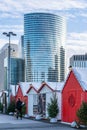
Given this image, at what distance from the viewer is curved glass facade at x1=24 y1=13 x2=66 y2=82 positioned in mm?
108688

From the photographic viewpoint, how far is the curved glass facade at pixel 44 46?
10869 centimetres

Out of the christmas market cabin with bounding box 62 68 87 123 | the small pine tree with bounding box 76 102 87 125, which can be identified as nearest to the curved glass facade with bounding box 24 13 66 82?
the christmas market cabin with bounding box 62 68 87 123

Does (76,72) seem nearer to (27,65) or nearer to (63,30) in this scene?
(27,65)

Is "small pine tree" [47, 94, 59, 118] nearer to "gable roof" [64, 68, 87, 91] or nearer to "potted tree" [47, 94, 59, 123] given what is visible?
"potted tree" [47, 94, 59, 123]

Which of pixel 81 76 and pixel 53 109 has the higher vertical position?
pixel 81 76

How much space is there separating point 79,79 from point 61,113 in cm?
405

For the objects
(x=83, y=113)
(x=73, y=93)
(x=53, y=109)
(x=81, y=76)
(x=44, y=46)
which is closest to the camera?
(x=83, y=113)

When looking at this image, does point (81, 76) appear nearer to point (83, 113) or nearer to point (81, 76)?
point (81, 76)

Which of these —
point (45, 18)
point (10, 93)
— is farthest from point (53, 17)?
point (10, 93)

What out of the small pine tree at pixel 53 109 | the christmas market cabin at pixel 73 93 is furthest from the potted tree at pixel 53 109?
the christmas market cabin at pixel 73 93

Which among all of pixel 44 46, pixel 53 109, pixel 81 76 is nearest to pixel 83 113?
pixel 81 76

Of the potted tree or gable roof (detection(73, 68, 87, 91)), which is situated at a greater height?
gable roof (detection(73, 68, 87, 91))

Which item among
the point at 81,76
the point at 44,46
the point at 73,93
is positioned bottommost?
the point at 73,93

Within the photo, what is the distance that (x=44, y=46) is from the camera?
128m
